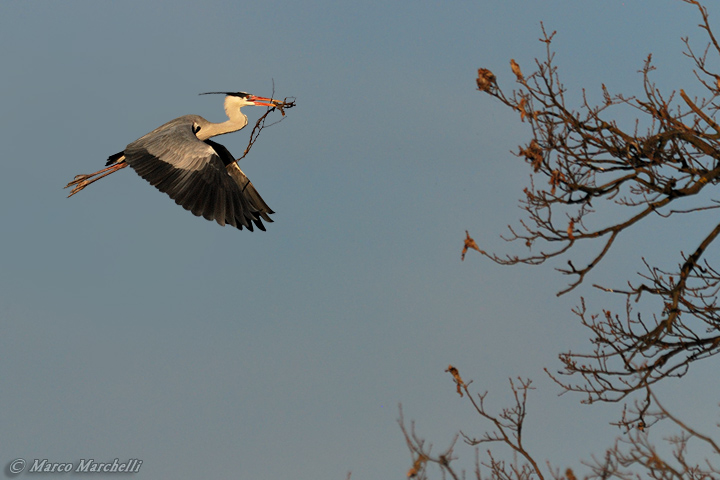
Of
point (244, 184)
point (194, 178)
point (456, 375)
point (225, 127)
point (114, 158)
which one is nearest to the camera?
point (456, 375)

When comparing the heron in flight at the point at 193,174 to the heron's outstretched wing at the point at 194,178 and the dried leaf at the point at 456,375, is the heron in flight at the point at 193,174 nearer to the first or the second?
the heron's outstretched wing at the point at 194,178

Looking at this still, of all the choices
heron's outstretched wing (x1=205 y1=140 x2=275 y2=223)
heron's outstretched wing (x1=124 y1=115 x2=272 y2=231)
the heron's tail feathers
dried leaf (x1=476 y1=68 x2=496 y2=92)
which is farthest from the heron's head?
dried leaf (x1=476 y1=68 x2=496 y2=92)

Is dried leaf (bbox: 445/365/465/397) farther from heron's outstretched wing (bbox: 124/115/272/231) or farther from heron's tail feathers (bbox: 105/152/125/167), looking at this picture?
heron's tail feathers (bbox: 105/152/125/167)

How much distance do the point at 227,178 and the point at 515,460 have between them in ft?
23.9

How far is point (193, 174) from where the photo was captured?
1313cm

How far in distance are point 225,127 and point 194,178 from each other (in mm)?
2749

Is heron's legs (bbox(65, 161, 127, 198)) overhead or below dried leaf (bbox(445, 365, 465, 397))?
overhead

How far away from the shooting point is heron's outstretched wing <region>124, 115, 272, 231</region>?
12.7m

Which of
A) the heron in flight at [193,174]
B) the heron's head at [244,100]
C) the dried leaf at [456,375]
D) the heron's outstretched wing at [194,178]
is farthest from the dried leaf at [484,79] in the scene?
the heron's head at [244,100]

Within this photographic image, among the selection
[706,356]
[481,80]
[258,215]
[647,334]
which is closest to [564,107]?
[481,80]

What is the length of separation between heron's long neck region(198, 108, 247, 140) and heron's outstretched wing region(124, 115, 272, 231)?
1.26 metres

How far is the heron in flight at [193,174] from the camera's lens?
41.9 ft

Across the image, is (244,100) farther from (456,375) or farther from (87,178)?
(456,375)

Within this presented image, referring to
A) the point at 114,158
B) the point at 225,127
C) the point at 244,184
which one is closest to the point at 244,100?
the point at 225,127
